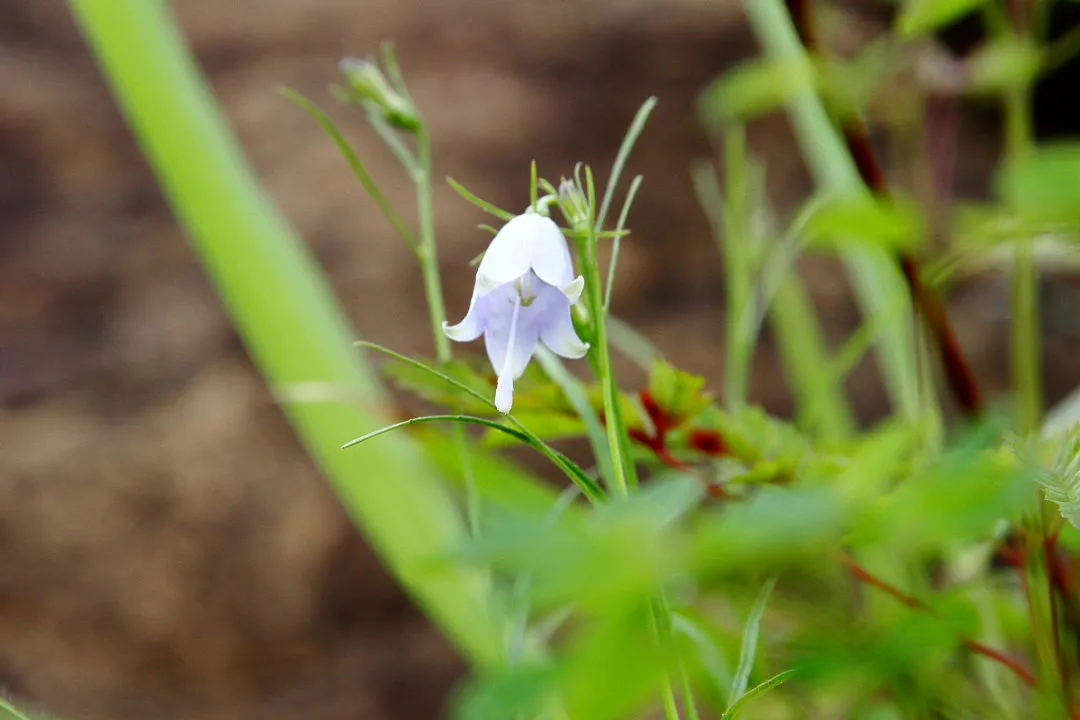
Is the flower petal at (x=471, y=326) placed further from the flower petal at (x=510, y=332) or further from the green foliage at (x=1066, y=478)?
the green foliage at (x=1066, y=478)

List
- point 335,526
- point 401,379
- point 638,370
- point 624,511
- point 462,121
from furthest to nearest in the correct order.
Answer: point 462,121, point 638,370, point 335,526, point 401,379, point 624,511

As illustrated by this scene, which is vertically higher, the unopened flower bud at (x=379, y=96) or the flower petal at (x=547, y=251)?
the unopened flower bud at (x=379, y=96)

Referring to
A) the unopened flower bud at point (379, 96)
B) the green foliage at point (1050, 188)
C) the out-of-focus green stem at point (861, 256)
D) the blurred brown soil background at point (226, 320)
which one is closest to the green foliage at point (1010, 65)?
the out-of-focus green stem at point (861, 256)

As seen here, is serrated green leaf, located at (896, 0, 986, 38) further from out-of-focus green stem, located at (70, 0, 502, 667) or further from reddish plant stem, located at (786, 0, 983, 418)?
out-of-focus green stem, located at (70, 0, 502, 667)

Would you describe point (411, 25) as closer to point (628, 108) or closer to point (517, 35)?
point (517, 35)

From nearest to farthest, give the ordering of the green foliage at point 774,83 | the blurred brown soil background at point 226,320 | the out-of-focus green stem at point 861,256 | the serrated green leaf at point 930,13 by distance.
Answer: the serrated green leaf at point 930,13, the green foliage at point 774,83, the out-of-focus green stem at point 861,256, the blurred brown soil background at point 226,320

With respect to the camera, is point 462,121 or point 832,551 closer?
point 832,551

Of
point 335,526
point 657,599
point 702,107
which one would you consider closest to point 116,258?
point 335,526

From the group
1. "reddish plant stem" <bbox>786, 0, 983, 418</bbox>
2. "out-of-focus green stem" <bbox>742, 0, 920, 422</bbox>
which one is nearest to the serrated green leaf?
"reddish plant stem" <bbox>786, 0, 983, 418</bbox>

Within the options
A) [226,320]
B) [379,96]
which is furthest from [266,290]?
[226,320]
